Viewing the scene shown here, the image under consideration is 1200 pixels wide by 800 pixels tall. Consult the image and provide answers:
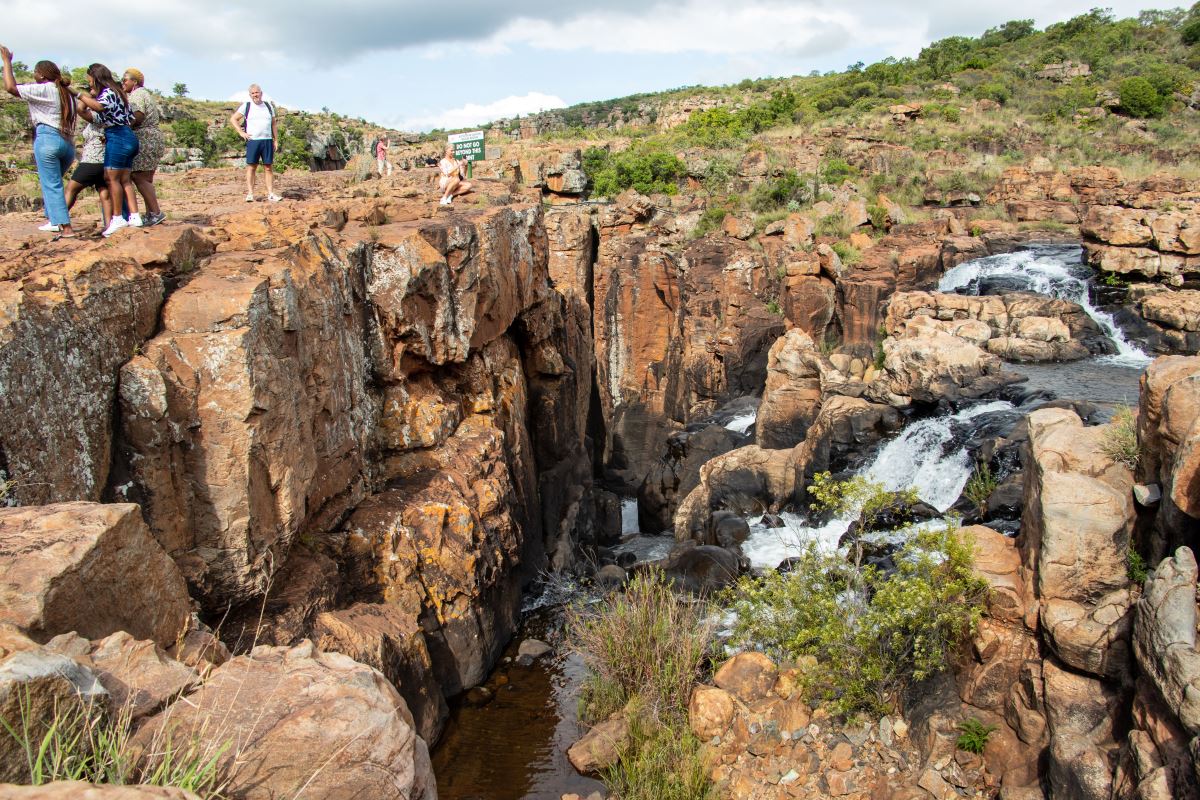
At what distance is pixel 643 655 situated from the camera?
930cm

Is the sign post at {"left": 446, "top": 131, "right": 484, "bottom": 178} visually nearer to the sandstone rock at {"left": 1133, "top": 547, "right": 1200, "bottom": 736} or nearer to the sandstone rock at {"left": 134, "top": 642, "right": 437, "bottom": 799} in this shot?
the sandstone rock at {"left": 134, "top": 642, "right": 437, "bottom": 799}

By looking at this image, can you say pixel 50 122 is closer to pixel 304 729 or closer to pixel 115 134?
pixel 115 134

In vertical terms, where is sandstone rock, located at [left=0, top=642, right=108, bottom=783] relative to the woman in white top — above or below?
below

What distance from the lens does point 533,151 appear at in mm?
37750

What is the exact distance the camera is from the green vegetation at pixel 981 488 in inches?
470

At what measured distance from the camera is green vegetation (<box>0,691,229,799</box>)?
3047 mm

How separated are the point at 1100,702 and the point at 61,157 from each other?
11188mm

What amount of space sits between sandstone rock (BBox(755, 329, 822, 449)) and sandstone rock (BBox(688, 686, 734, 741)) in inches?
428

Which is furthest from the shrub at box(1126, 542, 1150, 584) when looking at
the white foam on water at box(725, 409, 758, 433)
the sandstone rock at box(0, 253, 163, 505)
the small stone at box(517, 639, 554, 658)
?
the white foam on water at box(725, 409, 758, 433)

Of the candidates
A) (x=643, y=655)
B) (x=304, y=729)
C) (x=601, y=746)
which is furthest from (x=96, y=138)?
(x=601, y=746)

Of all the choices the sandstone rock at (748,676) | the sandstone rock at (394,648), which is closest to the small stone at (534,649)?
the sandstone rock at (394,648)

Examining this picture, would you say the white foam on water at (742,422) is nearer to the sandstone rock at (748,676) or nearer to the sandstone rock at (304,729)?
the sandstone rock at (748,676)

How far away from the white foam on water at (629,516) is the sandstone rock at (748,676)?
1217 centimetres

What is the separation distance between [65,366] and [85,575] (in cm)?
291
